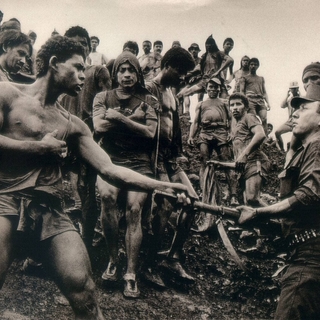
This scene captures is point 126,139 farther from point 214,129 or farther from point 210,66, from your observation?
point 210,66

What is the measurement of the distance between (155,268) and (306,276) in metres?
1.49

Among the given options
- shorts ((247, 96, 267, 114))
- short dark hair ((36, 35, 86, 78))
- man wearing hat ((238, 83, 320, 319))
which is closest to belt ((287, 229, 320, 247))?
man wearing hat ((238, 83, 320, 319))

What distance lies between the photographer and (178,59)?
17.1 feet

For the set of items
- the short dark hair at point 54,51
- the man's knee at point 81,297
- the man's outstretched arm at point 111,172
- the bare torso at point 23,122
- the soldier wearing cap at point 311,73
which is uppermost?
the soldier wearing cap at point 311,73

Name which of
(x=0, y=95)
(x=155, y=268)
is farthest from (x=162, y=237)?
(x=0, y=95)

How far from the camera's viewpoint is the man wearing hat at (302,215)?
3.84 metres

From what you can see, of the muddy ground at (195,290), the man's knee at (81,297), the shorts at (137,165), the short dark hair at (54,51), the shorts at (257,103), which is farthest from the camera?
the shorts at (257,103)

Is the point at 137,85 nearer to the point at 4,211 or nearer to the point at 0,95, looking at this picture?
the point at 0,95

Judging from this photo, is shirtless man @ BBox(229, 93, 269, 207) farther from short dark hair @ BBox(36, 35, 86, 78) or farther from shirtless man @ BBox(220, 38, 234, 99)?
short dark hair @ BBox(36, 35, 86, 78)

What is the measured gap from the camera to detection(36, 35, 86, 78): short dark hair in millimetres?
4109

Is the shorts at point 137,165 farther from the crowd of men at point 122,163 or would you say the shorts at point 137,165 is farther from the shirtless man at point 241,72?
the shirtless man at point 241,72

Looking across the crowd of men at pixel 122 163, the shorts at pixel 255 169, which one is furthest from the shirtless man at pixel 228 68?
the shorts at pixel 255 169

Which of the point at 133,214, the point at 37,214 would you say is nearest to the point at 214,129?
the point at 133,214

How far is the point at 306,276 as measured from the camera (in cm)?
388
